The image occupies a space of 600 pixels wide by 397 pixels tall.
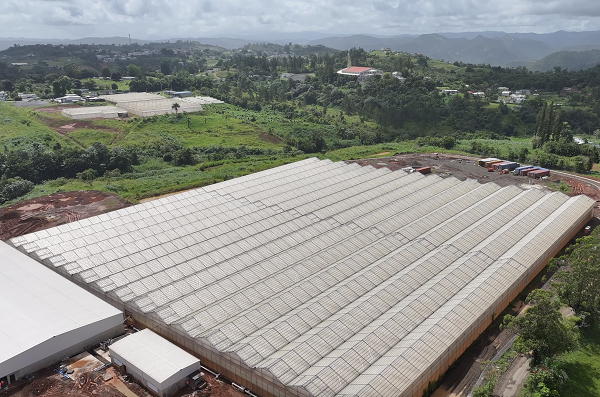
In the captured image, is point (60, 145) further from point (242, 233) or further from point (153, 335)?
point (153, 335)

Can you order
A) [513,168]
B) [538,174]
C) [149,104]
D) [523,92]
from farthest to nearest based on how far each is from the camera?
[523,92], [149,104], [513,168], [538,174]

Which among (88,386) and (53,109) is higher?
(53,109)

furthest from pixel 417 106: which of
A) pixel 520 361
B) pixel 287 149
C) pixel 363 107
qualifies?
pixel 520 361

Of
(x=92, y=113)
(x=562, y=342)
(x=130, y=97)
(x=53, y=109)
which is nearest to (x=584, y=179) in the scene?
(x=562, y=342)

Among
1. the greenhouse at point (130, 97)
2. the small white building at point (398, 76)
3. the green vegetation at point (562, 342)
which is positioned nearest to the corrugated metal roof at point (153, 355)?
the green vegetation at point (562, 342)

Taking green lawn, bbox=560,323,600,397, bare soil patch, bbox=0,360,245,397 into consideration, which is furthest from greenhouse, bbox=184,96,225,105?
green lawn, bbox=560,323,600,397

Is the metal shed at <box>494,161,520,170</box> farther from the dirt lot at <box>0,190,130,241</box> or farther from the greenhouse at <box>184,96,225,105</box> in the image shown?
the greenhouse at <box>184,96,225,105</box>

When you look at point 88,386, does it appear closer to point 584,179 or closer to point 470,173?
point 470,173

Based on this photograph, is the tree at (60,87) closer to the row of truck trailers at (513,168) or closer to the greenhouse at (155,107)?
the greenhouse at (155,107)
